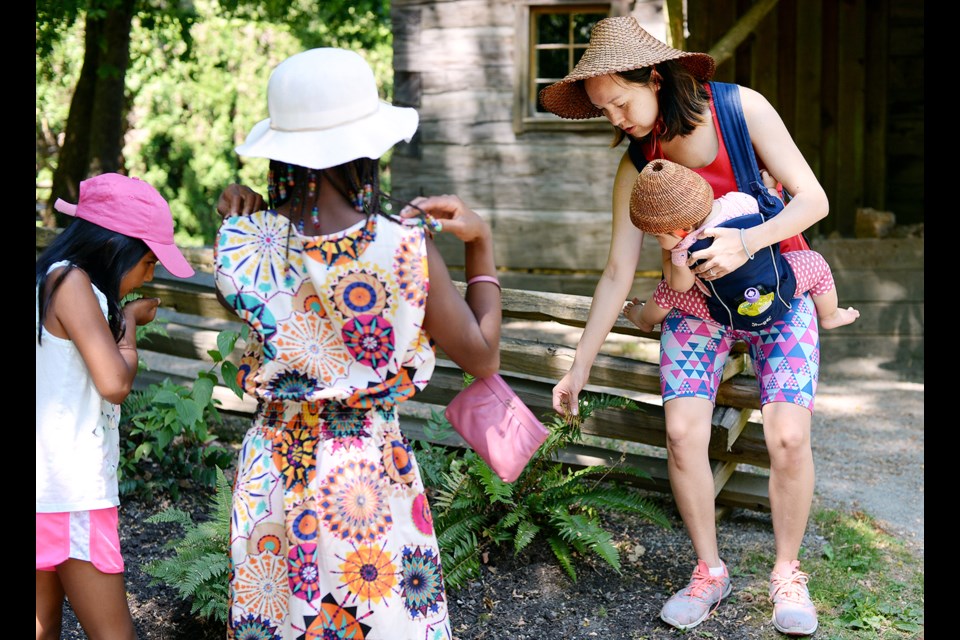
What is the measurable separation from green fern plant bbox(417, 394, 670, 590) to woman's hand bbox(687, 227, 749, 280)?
920 millimetres

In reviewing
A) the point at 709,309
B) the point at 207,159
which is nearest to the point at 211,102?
the point at 207,159

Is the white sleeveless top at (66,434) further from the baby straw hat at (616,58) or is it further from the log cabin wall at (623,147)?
the log cabin wall at (623,147)

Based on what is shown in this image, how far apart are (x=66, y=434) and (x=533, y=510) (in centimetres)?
198

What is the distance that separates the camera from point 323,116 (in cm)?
229

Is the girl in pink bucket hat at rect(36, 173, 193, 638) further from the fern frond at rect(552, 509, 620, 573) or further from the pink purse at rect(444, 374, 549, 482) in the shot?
the fern frond at rect(552, 509, 620, 573)

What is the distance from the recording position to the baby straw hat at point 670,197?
3174 mm

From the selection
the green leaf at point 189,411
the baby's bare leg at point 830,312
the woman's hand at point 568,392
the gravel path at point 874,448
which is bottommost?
the gravel path at point 874,448

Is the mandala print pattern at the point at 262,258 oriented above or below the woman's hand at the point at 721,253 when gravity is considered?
above

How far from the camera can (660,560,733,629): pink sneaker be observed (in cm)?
354

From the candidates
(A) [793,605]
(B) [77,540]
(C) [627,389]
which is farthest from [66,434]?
(C) [627,389]

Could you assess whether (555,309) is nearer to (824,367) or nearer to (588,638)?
(588,638)

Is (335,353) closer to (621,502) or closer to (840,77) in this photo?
(621,502)

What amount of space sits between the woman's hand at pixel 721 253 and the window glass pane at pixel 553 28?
720cm

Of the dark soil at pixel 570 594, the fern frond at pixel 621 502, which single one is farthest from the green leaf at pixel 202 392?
the fern frond at pixel 621 502
